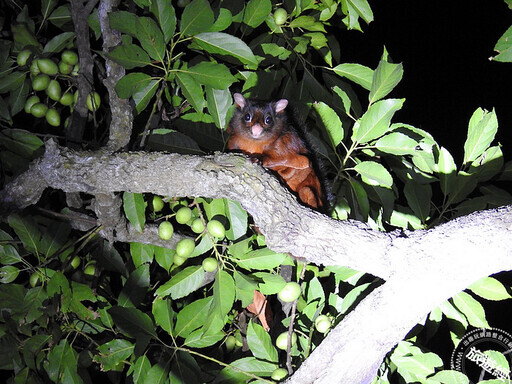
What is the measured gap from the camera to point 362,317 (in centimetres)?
140

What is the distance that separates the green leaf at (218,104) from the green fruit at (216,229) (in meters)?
0.41

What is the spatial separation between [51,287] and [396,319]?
3.90 feet

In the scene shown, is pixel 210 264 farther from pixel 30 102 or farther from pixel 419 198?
pixel 30 102

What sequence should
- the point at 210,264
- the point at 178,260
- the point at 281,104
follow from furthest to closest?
the point at 281,104 < the point at 178,260 < the point at 210,264

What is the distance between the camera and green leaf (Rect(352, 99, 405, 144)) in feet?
5.76

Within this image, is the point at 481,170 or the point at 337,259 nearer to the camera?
the point at 337,259

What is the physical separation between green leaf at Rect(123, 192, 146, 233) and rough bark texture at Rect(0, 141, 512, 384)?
0.06m

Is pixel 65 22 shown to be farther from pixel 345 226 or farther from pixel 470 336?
pixel 470 336

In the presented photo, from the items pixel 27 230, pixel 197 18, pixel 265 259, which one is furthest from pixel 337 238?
pixel 27 230

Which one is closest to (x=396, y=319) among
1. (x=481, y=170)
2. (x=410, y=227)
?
(x=410, y=227)

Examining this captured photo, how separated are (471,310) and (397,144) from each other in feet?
2.27

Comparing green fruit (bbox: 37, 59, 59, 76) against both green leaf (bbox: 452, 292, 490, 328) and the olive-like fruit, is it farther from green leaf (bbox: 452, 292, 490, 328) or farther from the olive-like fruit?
green leaf (bbox: 452, 292, 490, 328)

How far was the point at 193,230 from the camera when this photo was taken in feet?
6.34

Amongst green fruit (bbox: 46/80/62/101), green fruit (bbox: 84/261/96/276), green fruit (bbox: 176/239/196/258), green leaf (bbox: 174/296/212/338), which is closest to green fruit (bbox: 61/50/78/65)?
green fruit (bbox: 46/80/62/101)
